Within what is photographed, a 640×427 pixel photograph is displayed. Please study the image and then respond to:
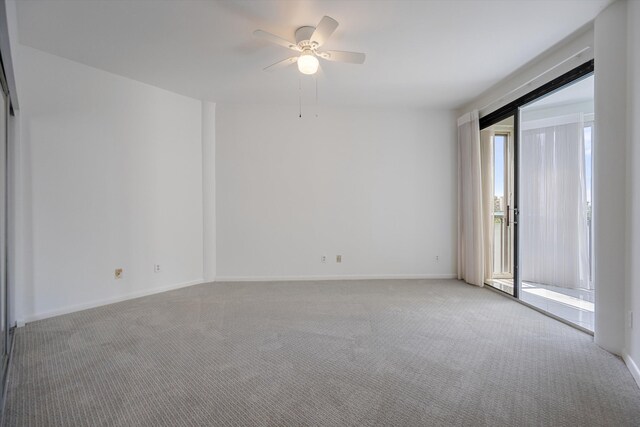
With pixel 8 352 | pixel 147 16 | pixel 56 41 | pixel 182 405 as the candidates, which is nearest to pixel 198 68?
pixel 147 16

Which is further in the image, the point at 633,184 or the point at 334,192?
the point at 334,192

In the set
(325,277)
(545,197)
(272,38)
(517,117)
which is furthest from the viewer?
(325,277)

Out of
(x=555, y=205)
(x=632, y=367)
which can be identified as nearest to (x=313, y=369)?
(x=632, y=367)

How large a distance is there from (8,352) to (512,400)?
3.58 m

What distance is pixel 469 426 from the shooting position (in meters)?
1.66

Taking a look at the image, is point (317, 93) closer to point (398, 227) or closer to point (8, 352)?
point (398, 227)

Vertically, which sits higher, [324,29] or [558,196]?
[324,29]

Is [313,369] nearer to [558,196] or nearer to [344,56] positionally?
[344,56]

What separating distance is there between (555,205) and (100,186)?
6280mm

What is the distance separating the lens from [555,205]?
481 centimetres

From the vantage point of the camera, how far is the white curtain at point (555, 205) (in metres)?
4.62

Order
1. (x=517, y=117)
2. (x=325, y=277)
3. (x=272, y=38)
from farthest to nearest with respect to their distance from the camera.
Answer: (x=325, y=277) → (x=517, y=117) → (x=272, y=38)

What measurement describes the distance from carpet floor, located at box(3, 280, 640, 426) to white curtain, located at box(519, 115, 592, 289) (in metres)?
1.68

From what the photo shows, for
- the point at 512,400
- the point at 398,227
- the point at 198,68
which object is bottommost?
the point at 512,400
